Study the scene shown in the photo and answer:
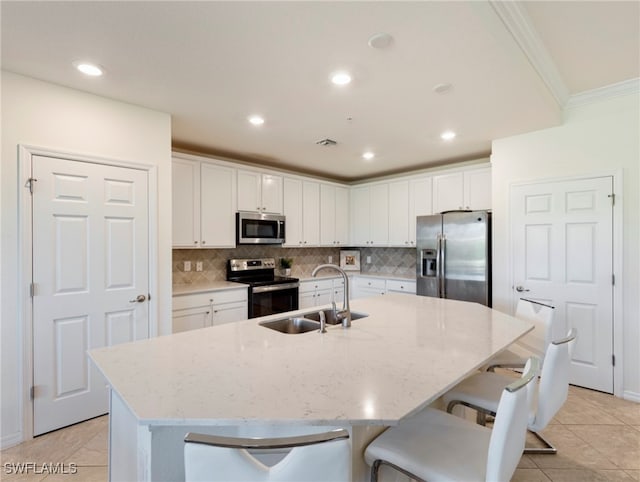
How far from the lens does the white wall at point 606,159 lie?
274 cm

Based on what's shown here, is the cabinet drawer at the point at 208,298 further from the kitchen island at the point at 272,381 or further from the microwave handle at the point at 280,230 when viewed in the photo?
the kitchen island at the point at 272,381

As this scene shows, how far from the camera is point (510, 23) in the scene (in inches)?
68.8

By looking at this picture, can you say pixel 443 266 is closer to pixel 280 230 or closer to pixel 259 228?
pixel 280 230

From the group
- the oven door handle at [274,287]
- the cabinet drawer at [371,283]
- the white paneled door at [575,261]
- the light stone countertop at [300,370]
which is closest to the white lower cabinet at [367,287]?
the cabinet drawer at [371,283]

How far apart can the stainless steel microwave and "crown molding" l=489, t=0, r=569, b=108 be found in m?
3.14

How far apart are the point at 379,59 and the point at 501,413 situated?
1.92 meters

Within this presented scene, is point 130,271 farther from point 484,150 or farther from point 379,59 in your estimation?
point 484,150

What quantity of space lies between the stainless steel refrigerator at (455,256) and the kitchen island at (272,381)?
6.03 ft

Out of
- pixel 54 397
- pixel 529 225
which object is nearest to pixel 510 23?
pixel 529 225

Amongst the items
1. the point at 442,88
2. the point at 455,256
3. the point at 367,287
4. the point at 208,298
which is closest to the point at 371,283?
the point at 367,287

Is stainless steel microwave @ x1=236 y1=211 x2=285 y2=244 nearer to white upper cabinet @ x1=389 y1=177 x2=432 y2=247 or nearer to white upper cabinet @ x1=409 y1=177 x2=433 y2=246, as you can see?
white upper cabinet @ x1=389 y1=177 x2=432 y2=247

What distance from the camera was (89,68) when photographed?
82.4 inches

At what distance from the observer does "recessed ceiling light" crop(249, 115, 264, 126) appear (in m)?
2.93

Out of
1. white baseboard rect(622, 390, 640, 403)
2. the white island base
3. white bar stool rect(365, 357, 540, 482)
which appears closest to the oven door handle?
the white island base
